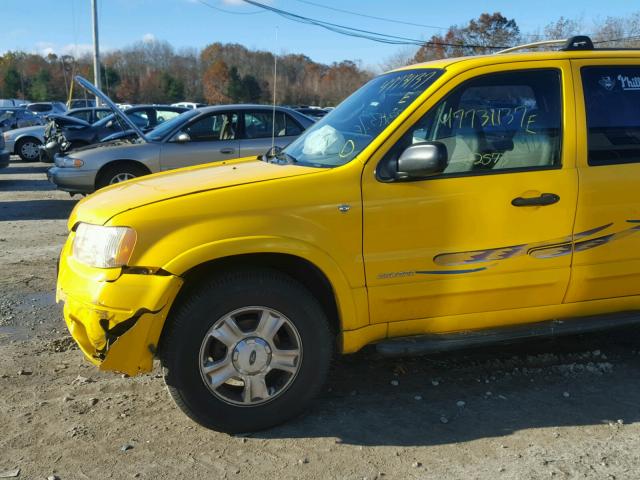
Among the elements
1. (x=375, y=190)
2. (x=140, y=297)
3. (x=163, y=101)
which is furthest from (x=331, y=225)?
(x=163, y=101)

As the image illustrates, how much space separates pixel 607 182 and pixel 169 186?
2.53 metres

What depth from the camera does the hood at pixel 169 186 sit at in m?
3.22

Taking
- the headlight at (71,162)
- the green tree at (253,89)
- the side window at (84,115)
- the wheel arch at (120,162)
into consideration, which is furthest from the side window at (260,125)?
the green tree at (253,89)

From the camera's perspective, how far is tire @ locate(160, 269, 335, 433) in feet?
10.2

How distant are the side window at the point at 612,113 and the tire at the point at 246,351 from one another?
76.6 inches

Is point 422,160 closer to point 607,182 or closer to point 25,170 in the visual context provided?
point 607,182

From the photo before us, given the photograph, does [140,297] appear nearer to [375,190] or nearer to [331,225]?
[331,225]

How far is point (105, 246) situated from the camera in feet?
10.1

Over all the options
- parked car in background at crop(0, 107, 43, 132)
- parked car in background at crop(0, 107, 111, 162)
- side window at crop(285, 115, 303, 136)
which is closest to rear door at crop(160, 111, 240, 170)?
side window at crop(285, 115, 303, 136)

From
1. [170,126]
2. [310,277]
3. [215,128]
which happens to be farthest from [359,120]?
[170,126]

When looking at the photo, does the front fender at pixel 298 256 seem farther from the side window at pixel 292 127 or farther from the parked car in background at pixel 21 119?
the parked car in background at pixel 21 119

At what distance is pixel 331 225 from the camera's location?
3213mm

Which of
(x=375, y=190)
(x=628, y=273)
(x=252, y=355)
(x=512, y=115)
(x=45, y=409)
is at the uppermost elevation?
(x=512, y=115)

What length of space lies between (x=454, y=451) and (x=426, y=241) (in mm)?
1094
